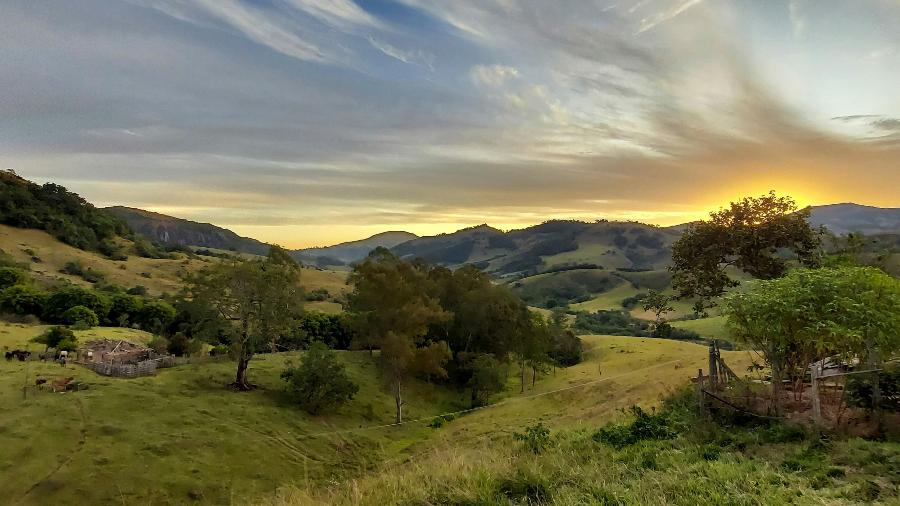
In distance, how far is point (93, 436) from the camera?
1060 inches

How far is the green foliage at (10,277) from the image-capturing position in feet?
202

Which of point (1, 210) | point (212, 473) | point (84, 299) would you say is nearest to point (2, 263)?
point (84, 299)

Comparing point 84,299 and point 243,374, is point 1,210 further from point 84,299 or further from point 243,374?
point 243,374

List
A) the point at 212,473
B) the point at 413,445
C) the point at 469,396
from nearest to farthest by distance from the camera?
1. the point at 212,473
2. the point at 413,445
3. the point at 469,396

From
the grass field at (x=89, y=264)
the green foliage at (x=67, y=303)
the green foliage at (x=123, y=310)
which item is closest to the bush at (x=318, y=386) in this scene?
the green foliage at (x=123, y=310)

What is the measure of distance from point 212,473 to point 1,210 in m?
135

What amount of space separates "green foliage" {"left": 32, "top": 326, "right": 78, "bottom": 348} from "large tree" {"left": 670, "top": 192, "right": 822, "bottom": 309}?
158 ft

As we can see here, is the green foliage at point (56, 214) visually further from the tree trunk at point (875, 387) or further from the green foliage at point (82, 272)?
the tree trunk at point (875, 387)

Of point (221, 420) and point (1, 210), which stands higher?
point (1, 210)

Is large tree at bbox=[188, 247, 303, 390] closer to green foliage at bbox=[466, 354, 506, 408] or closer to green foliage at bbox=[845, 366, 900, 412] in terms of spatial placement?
green foliage at bbox=[466, 354, 506, 408]

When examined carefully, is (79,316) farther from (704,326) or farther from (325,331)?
(704,326)

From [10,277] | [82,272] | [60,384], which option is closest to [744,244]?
[60,384]

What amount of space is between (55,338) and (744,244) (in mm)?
52120

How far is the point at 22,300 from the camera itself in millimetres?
56219
